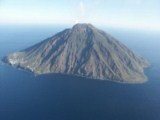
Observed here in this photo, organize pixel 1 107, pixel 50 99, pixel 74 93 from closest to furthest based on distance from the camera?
pixel 1 107
pixel 50 99
pixel 74 93

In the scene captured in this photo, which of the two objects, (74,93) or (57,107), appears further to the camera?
(74,93)

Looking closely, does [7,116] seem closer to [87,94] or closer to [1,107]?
[1,107]

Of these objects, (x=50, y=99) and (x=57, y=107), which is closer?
(x=57, y=107)

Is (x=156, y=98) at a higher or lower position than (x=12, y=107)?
lower

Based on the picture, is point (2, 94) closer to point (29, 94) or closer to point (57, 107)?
point (29, 94)

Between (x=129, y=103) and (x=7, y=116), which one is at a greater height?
(x=7, y=116)

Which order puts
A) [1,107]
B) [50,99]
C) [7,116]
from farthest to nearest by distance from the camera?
[50,99], [1,107], [7,116]

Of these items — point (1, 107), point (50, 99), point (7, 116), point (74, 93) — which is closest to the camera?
point (7, 116)

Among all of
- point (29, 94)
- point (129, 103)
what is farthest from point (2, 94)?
point (129, 103)

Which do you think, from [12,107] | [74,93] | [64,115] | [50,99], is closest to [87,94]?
[74,93]
